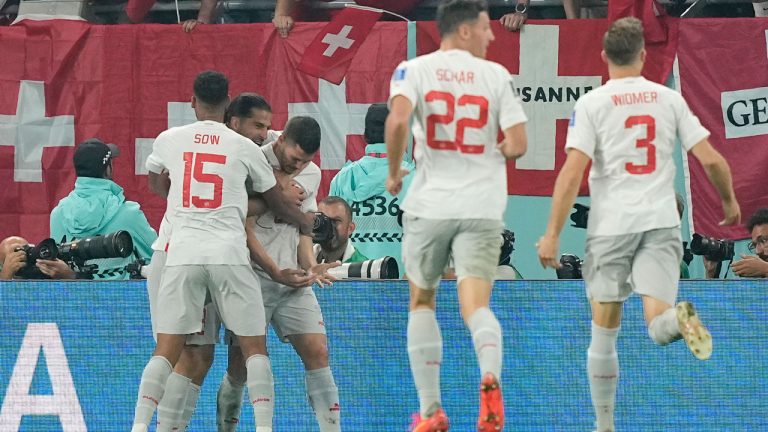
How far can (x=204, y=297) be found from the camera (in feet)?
26.2

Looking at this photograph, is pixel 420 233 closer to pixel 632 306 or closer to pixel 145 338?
pixel 632 306

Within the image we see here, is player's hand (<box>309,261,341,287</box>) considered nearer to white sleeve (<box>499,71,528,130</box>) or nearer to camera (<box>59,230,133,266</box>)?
camera (<box>59,230,133,266</box>)

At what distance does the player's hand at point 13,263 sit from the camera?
31.2 feet

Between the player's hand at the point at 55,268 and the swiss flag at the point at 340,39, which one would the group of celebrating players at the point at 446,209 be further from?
the swiss flag at the point at 340,39

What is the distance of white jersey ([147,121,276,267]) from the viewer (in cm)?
788

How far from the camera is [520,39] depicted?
11.3 meters

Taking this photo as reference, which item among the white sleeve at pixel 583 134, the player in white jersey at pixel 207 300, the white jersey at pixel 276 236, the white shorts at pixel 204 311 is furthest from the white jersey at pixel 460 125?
the white shorts at pixel 204 311

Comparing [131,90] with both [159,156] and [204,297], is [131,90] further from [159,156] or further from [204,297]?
[204,297]

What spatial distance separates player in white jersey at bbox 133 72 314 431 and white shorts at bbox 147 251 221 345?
0.30 m

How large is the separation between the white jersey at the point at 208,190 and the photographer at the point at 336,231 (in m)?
1.37

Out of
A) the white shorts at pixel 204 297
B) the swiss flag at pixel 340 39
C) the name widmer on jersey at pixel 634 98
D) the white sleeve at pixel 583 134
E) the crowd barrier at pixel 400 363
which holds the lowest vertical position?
the crowd barrier at pixel 400 363

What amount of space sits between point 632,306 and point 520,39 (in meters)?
3.17

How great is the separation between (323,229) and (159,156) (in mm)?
1429

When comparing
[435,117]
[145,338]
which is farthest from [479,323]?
[145,338]
